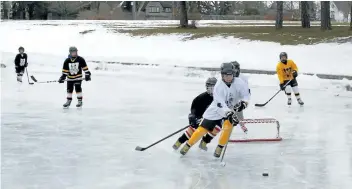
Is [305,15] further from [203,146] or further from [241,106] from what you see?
[241,106]

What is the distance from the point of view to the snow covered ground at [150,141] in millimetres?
6535

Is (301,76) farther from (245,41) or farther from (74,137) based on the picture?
(74,137)

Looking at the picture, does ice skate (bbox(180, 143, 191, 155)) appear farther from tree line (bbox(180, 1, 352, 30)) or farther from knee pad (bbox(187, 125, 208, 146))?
tree line (bbox(180, 1, 352, 30))

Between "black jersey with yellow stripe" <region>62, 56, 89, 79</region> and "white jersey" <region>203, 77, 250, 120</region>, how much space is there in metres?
5.45

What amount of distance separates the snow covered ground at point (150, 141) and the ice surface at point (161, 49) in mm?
3650

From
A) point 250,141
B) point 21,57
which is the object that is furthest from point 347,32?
point 250,141

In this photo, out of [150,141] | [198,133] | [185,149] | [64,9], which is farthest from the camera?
[64,9]

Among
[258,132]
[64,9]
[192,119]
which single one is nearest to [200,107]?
[192,119]

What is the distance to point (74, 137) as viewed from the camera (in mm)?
9219

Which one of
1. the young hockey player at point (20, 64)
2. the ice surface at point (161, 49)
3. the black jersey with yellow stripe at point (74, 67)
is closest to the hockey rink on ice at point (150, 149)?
the black jersey with yellow stripe at point (74, 67)

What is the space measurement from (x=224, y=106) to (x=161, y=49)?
909 inches

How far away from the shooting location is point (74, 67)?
Result: 40.7 ft

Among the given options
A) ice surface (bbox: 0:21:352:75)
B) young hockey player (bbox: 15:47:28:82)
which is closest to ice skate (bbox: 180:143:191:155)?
young hockey player (bbox: 15:47:28:82)

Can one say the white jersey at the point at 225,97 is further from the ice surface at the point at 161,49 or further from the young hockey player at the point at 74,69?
the ice surface at the point at 161,49
